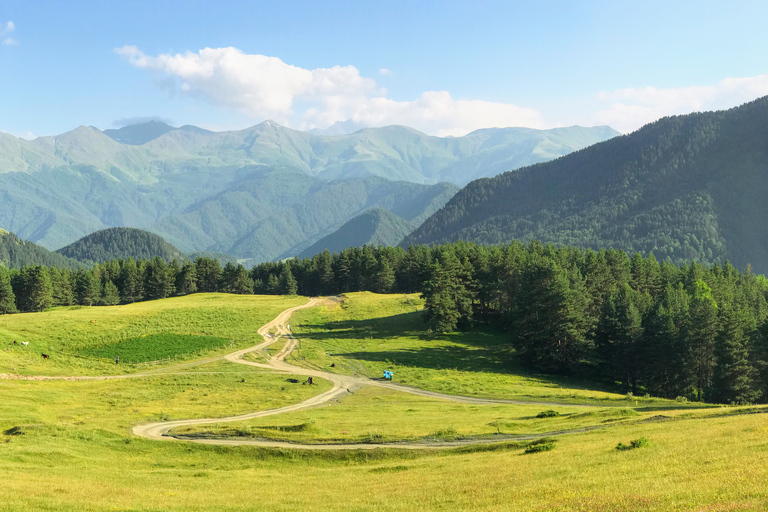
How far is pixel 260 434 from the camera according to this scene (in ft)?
152

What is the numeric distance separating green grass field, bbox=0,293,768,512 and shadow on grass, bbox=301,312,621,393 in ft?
8.57

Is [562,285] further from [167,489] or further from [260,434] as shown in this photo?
[167,489]

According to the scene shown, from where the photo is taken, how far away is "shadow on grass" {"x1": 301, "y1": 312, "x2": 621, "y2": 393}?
9331 centimetres

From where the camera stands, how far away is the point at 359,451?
40656 mm

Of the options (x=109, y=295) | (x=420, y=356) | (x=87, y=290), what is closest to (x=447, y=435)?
(x=420, y=356)

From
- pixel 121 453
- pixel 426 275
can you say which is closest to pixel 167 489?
pixel 121 453

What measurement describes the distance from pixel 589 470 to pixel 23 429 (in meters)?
44.8

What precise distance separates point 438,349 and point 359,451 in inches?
2680

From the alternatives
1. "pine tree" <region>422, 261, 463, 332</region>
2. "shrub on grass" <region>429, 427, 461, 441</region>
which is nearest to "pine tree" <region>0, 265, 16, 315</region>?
"pine tree" <region>422, 261, 463, 332</region>

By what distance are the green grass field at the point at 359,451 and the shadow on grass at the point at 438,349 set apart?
2.61 meters

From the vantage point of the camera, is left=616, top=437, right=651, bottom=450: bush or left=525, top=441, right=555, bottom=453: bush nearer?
left=616, top=437, right=651, bottom=450: bush

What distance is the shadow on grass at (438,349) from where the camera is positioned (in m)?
93.3

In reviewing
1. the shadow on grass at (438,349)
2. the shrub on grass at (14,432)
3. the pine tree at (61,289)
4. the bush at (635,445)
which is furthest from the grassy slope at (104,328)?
the bush at (635,445)

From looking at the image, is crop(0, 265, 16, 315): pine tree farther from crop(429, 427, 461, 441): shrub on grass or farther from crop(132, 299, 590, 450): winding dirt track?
crop(429, 427, 461, 441): shrub on grass
